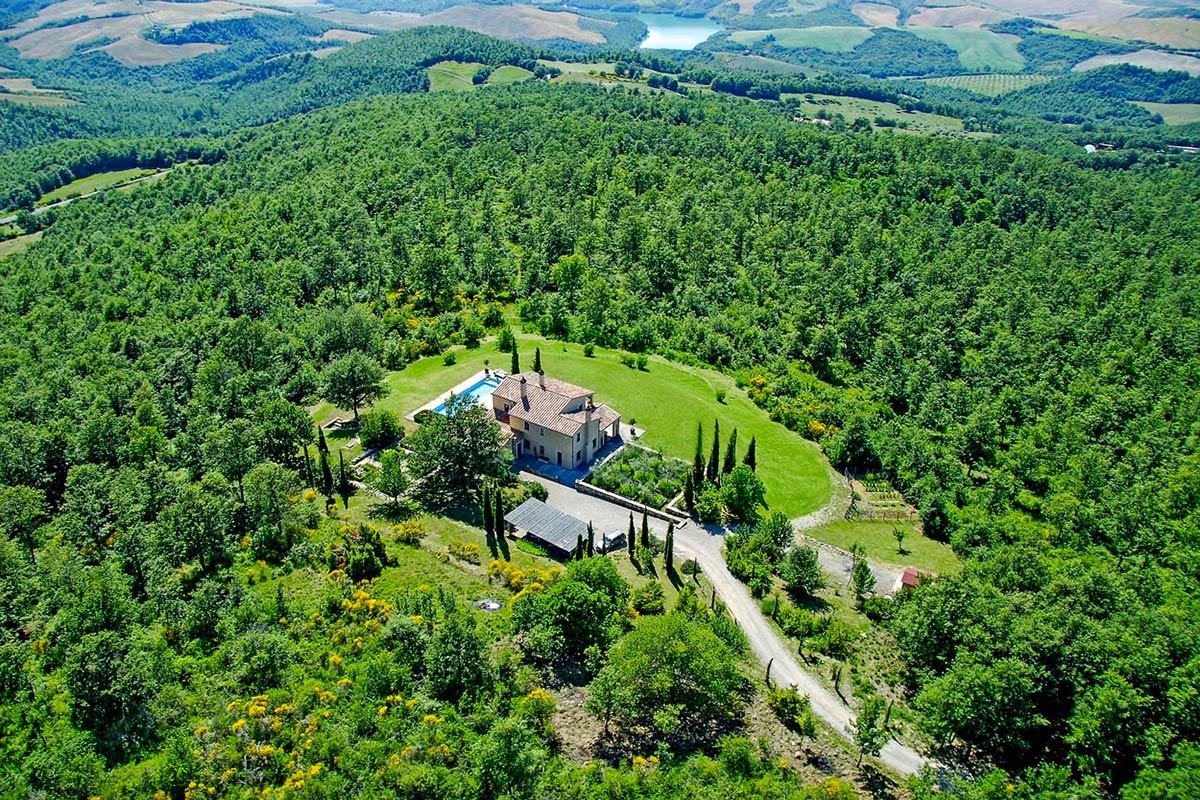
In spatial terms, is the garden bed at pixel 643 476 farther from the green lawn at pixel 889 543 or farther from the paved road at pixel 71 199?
the paved road at pixel 71 199

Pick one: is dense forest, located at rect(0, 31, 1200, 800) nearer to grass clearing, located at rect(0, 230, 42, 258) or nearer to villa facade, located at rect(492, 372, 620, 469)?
grass clearing, located at rect(0, 230, 42, 258)

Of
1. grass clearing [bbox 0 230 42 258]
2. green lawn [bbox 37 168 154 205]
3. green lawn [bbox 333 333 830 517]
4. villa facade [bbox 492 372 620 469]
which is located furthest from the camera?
green lawn [bbox 37 168 154 205]

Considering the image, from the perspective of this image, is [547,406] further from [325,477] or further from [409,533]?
[325,477]

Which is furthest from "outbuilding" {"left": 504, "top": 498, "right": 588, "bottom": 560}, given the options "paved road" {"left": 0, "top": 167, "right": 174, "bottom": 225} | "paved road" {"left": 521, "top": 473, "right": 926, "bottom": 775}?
"paved road" {"left": 0, "top": 167, "right": 174, "bottom": 225}

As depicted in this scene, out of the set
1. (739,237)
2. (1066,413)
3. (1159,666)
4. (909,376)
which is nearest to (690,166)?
(739,237)

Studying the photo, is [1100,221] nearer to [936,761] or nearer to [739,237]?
[739,237]

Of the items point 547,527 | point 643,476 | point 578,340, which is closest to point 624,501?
point 643,476
